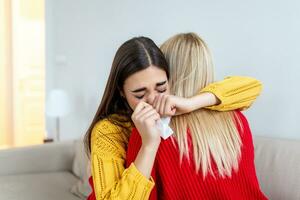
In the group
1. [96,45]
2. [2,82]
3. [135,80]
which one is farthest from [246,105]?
[2,82]

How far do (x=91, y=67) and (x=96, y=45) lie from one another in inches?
7.8

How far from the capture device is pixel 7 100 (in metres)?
4.44

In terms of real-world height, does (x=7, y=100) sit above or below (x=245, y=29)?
below

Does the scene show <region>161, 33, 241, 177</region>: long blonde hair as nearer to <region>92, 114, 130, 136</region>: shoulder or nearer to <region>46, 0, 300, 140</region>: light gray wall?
<region>92, 114, 130, 136</region>: shoulder

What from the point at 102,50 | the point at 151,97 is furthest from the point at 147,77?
the point at 102,50

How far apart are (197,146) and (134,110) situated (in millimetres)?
192

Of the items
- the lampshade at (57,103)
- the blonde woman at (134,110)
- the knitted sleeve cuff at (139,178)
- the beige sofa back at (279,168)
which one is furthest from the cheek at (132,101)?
the lampshade at (57,103)

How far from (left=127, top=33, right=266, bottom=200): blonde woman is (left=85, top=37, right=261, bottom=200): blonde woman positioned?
0.09ft

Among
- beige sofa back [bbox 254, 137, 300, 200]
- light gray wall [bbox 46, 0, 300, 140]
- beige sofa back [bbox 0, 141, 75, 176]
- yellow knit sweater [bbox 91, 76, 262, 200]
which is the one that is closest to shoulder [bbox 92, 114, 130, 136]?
yellow knit sweater [bbox 91, 76, 262, 200]

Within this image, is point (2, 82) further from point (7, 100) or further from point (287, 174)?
point (287, 174)

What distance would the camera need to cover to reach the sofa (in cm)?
154

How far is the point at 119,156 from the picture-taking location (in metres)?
1.05

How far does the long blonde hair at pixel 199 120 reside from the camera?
3.11 ft

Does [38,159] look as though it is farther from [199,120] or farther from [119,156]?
[199,120]
